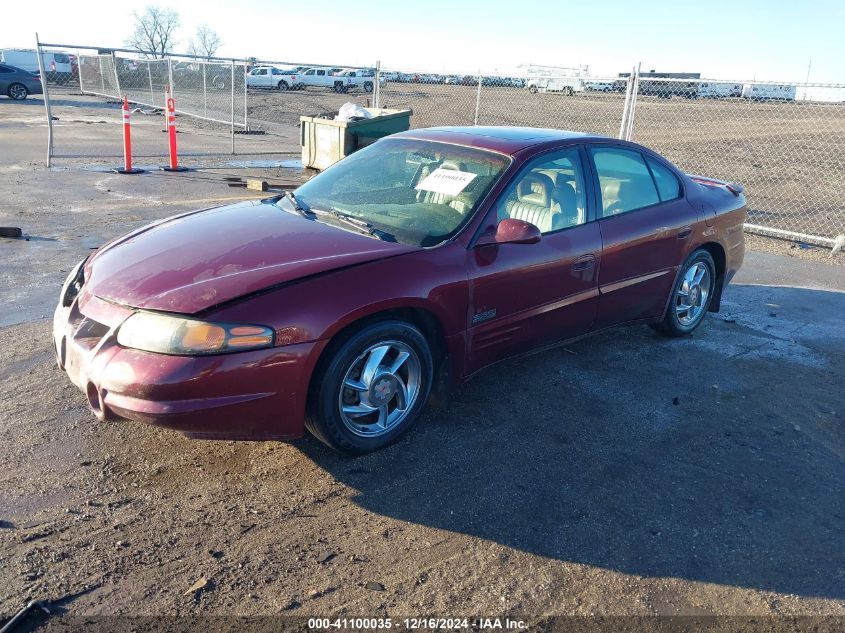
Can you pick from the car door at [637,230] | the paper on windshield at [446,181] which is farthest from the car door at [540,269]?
the paper on windshield at [446,181]

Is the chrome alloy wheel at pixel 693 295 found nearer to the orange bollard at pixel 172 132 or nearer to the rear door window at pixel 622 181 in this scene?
the rear door window at pixel 622 181

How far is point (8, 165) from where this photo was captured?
42.0ft

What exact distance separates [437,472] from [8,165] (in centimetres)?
1254

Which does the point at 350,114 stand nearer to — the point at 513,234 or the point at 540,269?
the point at 540,269

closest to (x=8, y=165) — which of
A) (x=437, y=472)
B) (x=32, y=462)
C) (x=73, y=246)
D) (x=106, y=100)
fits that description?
(x=73, y=246)

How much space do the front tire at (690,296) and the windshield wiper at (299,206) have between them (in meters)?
2.89

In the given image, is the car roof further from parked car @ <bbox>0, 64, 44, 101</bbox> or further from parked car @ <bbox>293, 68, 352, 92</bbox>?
parked car @ <bbox>293, 68, 352, 92</bbox>

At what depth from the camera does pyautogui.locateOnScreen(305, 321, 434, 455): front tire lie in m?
3.37

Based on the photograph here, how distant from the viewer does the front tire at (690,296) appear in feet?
18.1

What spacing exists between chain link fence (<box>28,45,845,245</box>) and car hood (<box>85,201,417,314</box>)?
22.8ft

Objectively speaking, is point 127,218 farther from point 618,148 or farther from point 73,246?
point 618,148

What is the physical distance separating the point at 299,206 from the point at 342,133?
803 cm

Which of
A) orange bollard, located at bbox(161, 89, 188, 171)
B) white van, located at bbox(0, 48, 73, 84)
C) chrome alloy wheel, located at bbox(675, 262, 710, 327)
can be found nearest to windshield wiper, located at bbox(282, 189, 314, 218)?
chrome alloy wheel, located at bbox(675, 262, 710, 327)

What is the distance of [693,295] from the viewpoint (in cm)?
570
